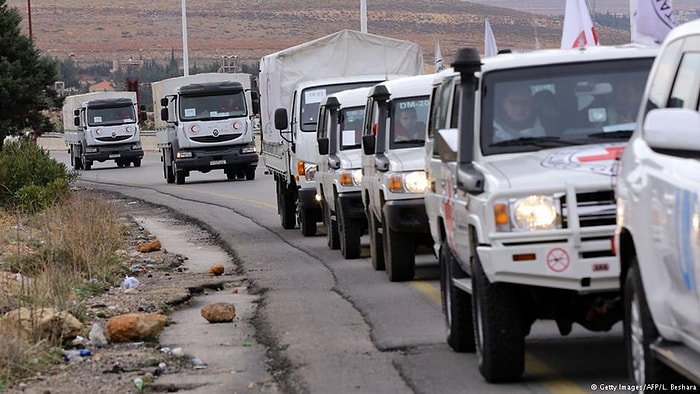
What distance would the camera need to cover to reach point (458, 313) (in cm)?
1045

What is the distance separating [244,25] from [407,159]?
13870cm

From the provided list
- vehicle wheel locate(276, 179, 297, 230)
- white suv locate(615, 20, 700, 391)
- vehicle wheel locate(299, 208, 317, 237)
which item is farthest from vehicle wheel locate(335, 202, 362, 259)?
white suv locate(615, 20, 700, 391)

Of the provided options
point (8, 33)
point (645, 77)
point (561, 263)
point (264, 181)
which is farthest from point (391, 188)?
point (8, 33)

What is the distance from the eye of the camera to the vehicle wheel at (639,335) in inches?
→ 279

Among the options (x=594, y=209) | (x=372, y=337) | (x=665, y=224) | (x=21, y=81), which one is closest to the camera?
(x=665, y=224)

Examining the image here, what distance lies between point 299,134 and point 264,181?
66.7 feet

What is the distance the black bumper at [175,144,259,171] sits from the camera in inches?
1702

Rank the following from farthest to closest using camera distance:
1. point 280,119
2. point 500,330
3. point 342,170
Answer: point 280,119 → point 342,170 → point 500,330

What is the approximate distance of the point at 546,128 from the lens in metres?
9.94

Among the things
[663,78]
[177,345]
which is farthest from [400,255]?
[663,78]

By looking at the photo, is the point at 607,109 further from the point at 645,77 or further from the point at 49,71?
the point at 49,71

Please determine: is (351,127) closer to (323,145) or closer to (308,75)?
(323,145)

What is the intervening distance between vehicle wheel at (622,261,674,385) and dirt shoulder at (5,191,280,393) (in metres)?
2.81

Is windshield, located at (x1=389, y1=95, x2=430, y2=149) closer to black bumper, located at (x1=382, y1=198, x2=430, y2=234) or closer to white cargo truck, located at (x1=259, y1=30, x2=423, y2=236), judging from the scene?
black bumper, located at (x1=382, y1=198, x2=430, y2=234)
